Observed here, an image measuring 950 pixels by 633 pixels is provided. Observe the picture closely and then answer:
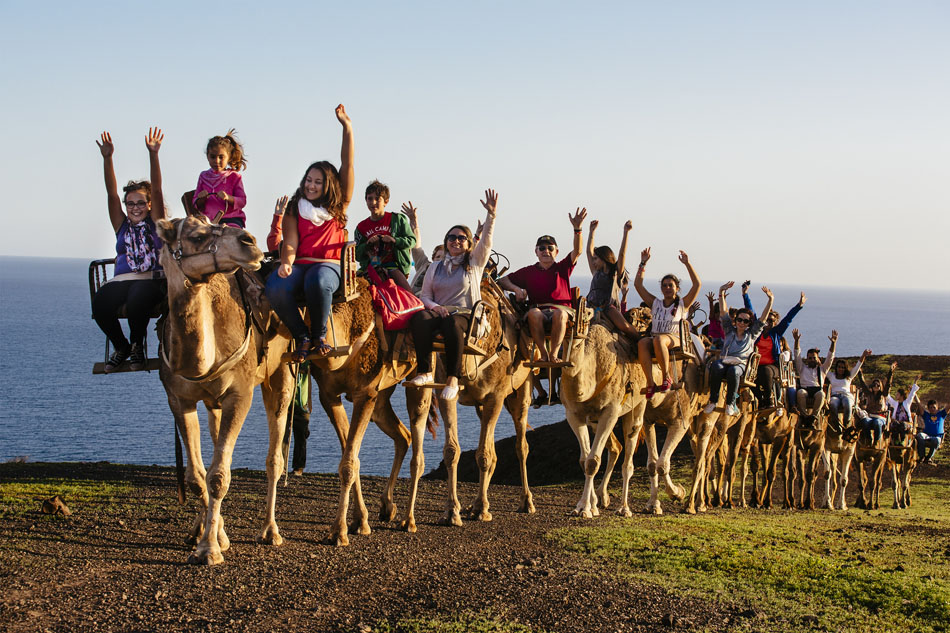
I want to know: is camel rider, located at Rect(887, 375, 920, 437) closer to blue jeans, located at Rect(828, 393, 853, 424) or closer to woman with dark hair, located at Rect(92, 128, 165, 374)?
blue jeans, located at Rect(828, 393, 853, 424)

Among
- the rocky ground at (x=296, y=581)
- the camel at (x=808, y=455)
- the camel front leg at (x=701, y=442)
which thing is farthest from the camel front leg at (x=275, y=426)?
the camel at (x=808, y=455)

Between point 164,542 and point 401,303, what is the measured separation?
3.63 metres

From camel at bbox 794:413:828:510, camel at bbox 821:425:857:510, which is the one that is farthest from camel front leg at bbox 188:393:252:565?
camel at bbox 821:425:857:510

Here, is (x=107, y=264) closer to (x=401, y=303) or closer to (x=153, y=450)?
(x=401, y=303)

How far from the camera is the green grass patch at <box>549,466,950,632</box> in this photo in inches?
375

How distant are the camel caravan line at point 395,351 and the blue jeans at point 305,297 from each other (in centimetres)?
3

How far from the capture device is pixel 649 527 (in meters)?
13.6

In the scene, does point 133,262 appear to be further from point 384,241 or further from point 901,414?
point 901,414

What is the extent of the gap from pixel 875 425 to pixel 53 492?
17598 mm

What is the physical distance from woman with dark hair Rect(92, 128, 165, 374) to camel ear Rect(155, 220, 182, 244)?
0.86m

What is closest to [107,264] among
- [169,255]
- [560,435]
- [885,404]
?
[169,255]

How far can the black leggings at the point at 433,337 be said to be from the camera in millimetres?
11547

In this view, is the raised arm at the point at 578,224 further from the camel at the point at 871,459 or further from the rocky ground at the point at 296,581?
the camel at the point at 871,459

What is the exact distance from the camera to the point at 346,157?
33.5ft
